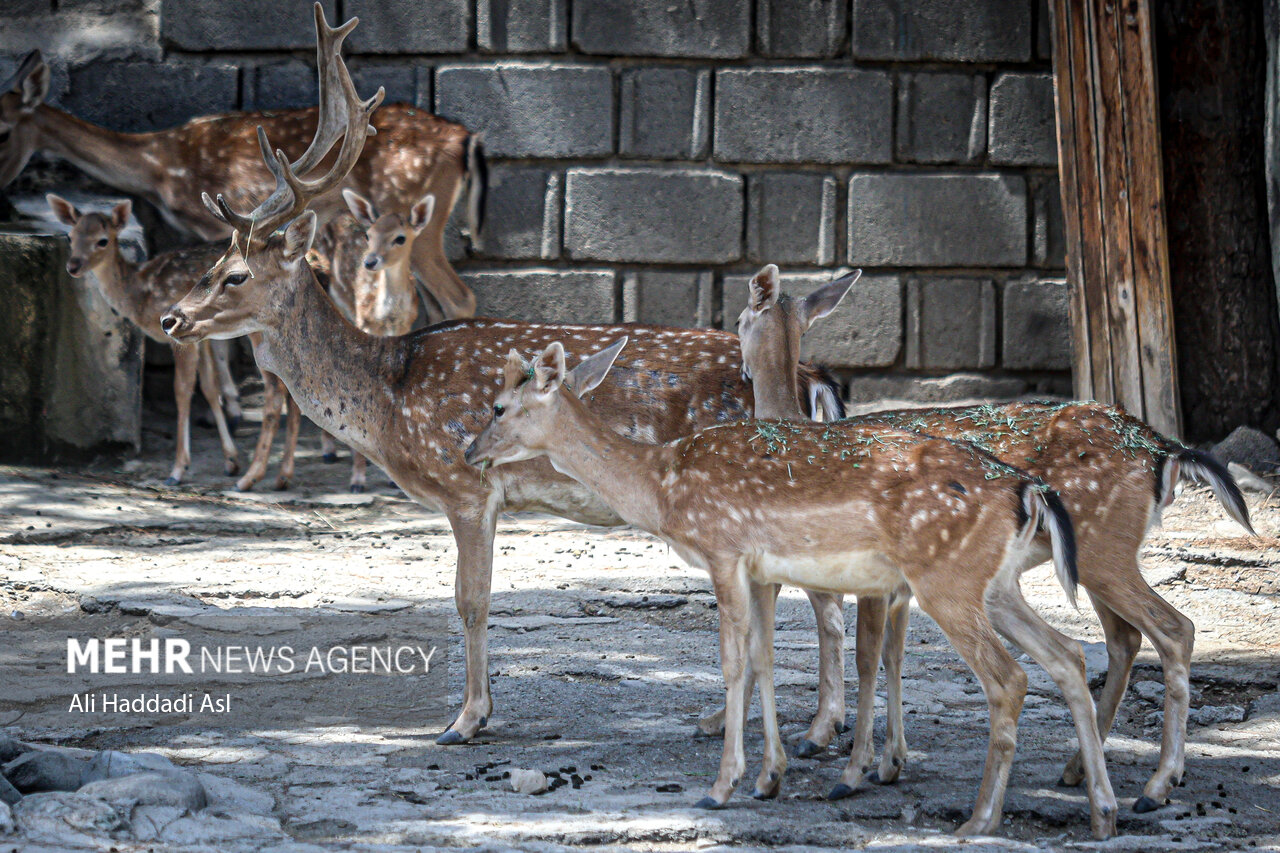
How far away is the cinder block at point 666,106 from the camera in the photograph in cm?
991

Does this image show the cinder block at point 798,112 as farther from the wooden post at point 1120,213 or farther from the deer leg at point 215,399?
the deer leg at point 215,399

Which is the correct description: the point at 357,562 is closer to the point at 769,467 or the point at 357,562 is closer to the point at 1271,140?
the point at 769,467

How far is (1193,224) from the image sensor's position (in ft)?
29.5

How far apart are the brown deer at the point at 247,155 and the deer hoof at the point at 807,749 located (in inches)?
215

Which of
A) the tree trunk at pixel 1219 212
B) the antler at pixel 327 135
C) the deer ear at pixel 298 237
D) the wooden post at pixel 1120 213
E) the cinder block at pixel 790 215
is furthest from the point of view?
the cinder block at pixel 790 215

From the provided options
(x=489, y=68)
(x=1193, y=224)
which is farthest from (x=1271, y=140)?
(x=489, y=68)

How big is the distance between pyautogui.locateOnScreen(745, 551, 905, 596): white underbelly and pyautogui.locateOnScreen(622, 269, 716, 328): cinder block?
5.87 metres

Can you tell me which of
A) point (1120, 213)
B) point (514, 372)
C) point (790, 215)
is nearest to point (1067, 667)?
point (514, 372)

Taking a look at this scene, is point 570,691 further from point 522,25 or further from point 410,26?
point 410,26

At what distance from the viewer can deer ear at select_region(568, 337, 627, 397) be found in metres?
4.80

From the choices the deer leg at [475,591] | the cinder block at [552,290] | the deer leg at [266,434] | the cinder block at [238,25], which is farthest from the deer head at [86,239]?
the deer leg at [475,591]

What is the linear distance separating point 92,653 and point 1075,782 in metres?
3.79

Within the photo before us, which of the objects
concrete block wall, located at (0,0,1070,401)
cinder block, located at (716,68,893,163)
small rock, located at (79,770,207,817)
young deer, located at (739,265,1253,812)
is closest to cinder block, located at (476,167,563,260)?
concrete block wall, located at (0,0,1070,401)

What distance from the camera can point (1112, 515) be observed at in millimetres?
4469
